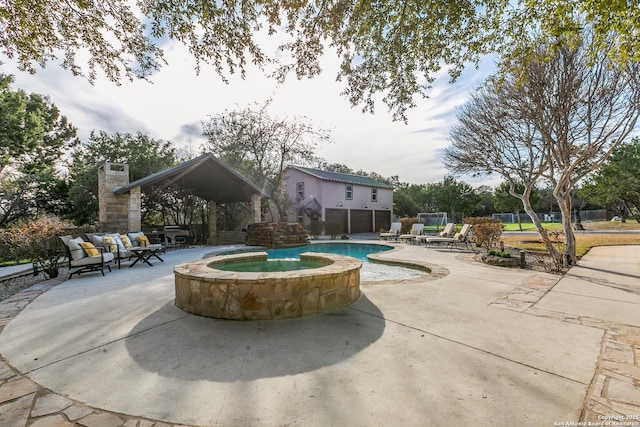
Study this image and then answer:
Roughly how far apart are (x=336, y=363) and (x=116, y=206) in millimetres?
12635

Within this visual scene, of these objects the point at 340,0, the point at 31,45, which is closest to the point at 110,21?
the point at 31,45

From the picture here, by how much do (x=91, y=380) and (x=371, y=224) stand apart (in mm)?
23122

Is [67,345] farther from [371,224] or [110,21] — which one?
[371,224]

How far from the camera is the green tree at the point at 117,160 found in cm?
1638

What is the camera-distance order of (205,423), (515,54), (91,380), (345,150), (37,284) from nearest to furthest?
1. (205,423)
2. (91,380)
3. (515,54)
4. (37,284)
5. (345,150)

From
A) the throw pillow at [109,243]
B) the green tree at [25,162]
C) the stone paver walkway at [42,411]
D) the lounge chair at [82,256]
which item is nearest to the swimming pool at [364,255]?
the throw pillow at [109,243]

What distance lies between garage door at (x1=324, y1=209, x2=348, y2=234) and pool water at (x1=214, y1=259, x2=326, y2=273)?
13983 millimetres

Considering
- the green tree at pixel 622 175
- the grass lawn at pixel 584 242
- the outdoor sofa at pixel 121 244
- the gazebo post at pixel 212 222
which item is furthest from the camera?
the green tree at pixel 622 175

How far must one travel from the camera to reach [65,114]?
20609 millimetres

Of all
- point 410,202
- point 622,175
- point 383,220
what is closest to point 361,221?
point 383,220

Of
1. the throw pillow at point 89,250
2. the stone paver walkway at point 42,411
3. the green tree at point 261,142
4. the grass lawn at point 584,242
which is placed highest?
the green tree at point 261,142

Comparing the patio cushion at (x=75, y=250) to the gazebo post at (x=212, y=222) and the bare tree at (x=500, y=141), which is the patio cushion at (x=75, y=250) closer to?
the gazebo post at (x=212, y=222)

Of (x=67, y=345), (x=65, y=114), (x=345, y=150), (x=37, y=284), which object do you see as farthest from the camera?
(x=65, y=114)

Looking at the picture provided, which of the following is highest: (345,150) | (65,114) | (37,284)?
(65,114)
